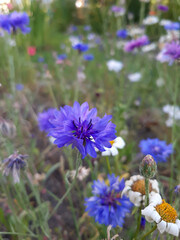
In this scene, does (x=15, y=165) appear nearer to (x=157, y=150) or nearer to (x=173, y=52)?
(x=157, y=150)

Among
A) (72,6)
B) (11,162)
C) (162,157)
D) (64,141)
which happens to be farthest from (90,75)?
(72,6)

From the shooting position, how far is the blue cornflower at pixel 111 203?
2.63ft

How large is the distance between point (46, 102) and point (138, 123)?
2.98 feet

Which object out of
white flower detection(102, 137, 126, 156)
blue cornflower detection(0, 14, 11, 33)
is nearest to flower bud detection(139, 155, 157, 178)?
white flower detection(102, 137, 126, 156)

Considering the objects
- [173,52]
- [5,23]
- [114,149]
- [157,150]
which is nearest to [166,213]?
[114,149]

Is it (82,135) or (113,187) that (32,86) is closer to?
(113,187)

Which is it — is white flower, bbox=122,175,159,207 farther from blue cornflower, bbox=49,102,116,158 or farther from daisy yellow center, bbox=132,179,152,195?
blue cornflower, bbox=49,102,116,158

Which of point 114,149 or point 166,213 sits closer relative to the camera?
point 166,213

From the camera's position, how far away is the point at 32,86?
2578mm

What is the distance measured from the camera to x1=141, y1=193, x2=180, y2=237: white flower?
0.57 metres

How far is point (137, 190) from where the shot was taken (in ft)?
2.39

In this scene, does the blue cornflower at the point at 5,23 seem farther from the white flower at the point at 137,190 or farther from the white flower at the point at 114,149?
the white flower at the point at 137,190

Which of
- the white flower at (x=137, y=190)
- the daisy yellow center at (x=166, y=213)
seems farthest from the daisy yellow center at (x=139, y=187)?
the daisy yellow center at (x=166, y=213)

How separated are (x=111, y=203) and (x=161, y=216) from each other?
261mm
